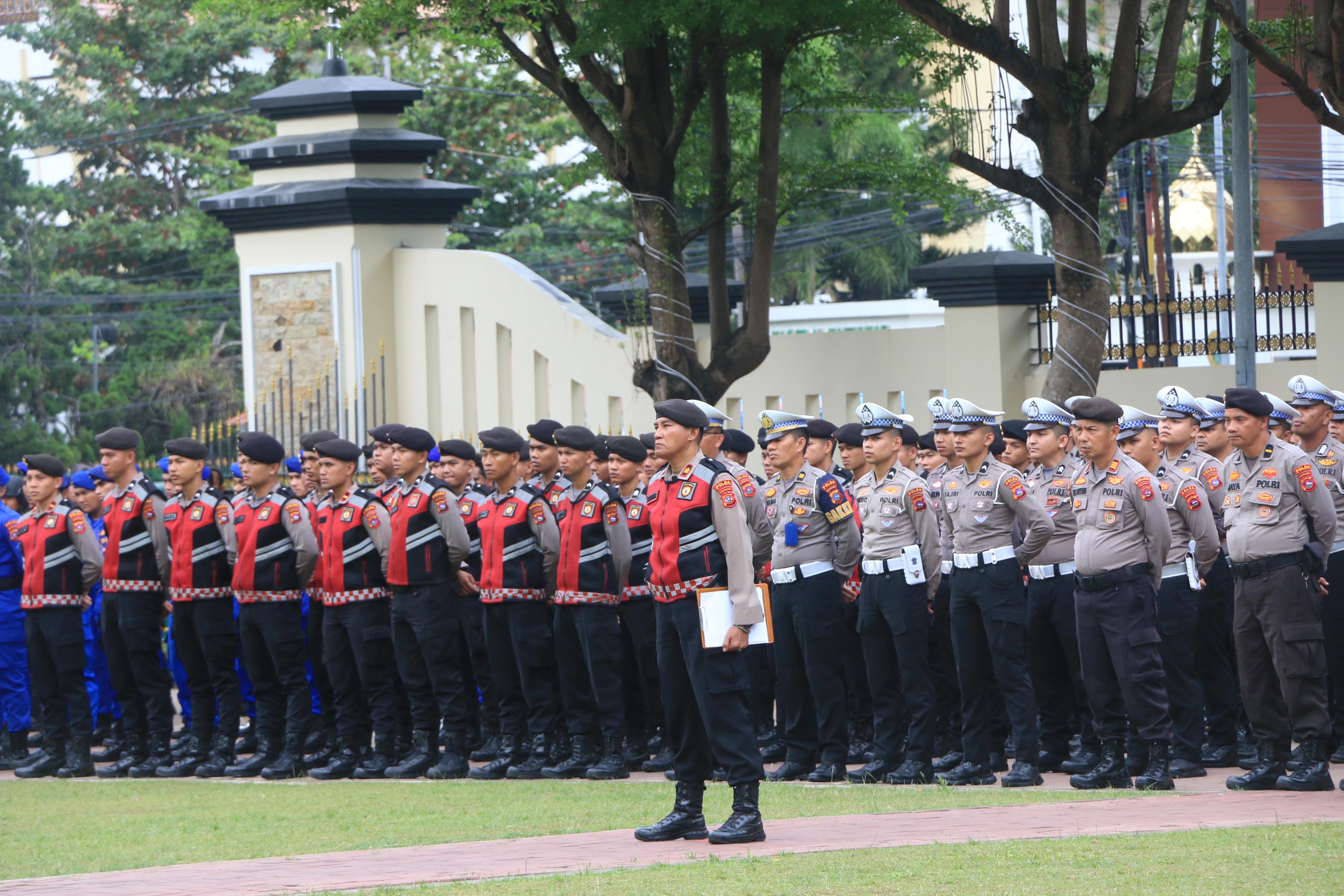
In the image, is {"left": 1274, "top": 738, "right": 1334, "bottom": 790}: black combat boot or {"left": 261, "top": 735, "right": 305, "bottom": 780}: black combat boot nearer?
{"left": 1274, "top": 738, "right": 1334, "bottom": 790}: black combat boot

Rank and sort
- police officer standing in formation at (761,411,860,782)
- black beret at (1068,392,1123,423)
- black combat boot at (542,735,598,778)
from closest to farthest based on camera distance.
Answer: black beret at (1068,392,1123,423) < police officer standing in formation at (761,411,860,782) < black combat boot at (542,735,598,778)

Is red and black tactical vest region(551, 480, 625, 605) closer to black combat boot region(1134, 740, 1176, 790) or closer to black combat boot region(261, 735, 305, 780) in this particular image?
black combat boot region(261, 735, 305, 780)

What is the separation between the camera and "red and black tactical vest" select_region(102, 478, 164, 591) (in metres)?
12.6

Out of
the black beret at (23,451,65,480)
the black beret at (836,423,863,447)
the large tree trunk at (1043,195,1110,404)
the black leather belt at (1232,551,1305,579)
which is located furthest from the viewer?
the large tree trunk at (1043,195,1110,404)

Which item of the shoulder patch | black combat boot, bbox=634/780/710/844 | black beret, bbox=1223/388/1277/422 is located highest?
black beret, bbox=1223/388/1277/422

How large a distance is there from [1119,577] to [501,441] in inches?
170

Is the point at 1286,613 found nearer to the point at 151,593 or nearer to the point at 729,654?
the point at 729,654

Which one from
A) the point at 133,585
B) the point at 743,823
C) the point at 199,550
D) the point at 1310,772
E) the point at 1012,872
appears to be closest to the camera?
the point at 1012,872

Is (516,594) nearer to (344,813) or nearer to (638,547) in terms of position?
(638,547)

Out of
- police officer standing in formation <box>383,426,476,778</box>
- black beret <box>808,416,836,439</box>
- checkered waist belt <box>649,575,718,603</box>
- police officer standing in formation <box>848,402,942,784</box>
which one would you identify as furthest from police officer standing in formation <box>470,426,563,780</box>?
checkered waist belt <box>649,575,718,603</box>

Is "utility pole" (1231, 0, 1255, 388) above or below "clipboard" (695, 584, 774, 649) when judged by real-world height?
above

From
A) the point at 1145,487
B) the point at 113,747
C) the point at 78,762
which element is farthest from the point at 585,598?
the point at 113,747

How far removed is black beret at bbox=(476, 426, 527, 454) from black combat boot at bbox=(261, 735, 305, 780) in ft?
7.75

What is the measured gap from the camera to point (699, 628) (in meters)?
8.27
